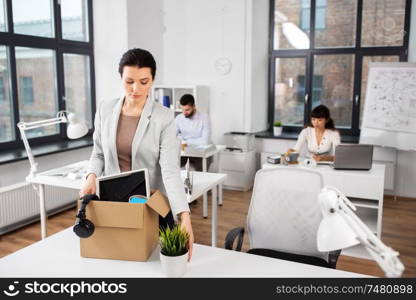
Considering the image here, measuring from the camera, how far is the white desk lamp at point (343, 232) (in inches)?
36.9

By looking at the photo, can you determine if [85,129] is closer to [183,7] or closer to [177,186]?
[177,186]

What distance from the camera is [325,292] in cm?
142

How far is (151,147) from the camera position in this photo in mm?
1842

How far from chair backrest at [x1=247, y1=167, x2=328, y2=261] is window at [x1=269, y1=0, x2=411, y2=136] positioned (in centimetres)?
398

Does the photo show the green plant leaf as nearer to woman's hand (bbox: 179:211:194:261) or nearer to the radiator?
woman's hand (bbox: 179:211:194:261)

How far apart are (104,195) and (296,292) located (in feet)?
2.77

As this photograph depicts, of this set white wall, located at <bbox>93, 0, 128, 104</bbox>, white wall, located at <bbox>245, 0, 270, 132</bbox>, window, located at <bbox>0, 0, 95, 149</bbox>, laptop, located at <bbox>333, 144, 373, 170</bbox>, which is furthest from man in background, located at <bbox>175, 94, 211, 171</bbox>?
laptop, located at <bbox>333, 144, 373, 170</bbox>

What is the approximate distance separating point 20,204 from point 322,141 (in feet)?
10.6

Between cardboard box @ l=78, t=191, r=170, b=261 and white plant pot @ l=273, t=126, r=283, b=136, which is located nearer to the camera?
cardboard box @ l=78, t=191, r=170, b=261

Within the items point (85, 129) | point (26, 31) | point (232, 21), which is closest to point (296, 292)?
point (85, 129)

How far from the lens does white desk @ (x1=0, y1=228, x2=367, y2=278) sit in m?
1.60

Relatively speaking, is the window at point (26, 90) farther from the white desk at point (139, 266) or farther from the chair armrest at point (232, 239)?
the chair armrest at point (232, 239)

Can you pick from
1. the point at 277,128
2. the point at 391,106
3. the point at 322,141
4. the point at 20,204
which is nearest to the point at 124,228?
the point at 20,204

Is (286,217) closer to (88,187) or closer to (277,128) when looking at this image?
(88,187)
